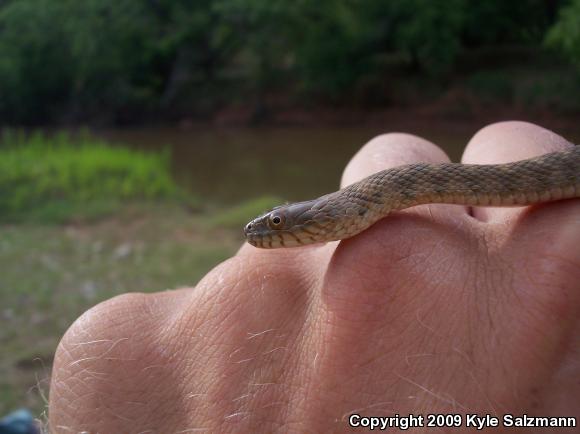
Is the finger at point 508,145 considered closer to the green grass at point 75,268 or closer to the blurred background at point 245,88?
the green grass at point 75,268

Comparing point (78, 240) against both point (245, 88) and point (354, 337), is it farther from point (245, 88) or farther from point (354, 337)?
point (245, 88)

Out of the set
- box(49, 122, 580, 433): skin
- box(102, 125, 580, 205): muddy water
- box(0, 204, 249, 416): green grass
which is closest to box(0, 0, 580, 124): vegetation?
box(102, 125, 580, 205): muddy water

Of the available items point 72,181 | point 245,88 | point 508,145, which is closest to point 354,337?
point 508,145

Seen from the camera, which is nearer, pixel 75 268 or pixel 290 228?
pixel 290 228

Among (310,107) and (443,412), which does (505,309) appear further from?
(310,107)

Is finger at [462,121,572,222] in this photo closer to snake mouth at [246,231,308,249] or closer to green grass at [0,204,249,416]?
snake mouth at [246,231,308,249]

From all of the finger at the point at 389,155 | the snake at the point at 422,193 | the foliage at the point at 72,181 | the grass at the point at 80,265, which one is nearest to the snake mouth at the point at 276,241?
the snake at the point at 422,193

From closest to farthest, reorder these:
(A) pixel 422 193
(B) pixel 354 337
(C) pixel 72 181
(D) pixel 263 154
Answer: (B) pixel 354 337, (A) pixel 422 193, (C) pixel 72 181, (D) pixel 263 154
